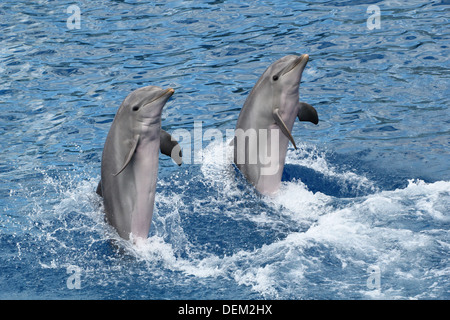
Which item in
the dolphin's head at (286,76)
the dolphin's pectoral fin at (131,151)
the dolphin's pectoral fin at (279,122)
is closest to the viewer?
the dolphin's pectoral fin at (131,151)

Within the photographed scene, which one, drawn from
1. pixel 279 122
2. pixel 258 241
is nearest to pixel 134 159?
pixel 258 241

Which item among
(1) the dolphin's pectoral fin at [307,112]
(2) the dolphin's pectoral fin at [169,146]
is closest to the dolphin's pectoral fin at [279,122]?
(1) the dolphin's pectoral fin at [307,112]

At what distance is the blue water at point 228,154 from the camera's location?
7.29m

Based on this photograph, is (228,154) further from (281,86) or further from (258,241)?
(258,241)

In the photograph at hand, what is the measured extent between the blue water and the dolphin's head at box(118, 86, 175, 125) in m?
1.13

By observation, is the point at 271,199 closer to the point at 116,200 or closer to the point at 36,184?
the point at 116,200

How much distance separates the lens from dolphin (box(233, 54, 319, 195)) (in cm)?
838

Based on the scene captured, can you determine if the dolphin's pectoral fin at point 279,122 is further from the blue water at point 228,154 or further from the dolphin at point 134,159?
the dolphin at point 134,159

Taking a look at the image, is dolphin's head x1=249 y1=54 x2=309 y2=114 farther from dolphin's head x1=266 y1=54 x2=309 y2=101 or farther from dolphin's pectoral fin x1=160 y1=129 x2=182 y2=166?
dolphin's pectoral fin x1=160 y1=129 x2=182 y2=166

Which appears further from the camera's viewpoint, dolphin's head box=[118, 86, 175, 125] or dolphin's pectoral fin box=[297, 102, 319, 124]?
dolphin's pectoral fin box=[297, 102, 319, 124]

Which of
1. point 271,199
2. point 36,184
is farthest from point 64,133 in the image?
point 271,199

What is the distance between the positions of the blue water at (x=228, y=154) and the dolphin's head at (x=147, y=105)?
113 centimetres

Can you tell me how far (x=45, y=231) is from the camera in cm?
848

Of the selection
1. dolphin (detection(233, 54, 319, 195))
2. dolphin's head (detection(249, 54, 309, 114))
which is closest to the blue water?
dolphin (detection(233, 54, 319, 195))
